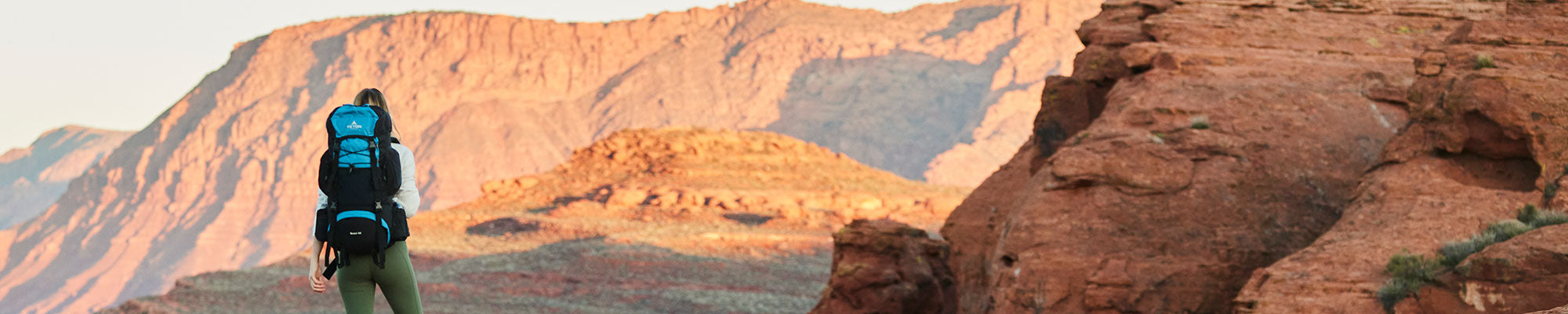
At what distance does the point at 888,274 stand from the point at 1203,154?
447cm

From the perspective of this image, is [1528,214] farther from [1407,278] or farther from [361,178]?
[361,178]

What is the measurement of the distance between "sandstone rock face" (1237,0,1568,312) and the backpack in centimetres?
551

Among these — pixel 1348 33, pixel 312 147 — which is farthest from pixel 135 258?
pixel 1348 33

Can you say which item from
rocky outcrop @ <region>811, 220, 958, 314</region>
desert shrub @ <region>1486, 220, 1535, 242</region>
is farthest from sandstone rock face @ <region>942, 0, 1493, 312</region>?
rocky outcrop @ <region>811, 220, 958, 314</region>

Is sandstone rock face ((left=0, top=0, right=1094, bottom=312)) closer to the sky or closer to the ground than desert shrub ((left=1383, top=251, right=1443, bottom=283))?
closer to the ground

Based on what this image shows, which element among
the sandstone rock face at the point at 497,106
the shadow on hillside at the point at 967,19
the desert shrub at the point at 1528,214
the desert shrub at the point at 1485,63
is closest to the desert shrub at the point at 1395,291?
the desert shrub at the point at 1528,214

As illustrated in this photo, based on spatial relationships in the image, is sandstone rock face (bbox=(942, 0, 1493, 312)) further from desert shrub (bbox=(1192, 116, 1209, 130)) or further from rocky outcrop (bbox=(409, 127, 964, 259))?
rocky outcrop (bbox=(409, 127, 964, 259))

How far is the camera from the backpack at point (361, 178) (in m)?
5.67

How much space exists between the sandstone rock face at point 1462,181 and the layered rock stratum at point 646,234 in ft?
20.3

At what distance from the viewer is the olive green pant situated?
229 inches

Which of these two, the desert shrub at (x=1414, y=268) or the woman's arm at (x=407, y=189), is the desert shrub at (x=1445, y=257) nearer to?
the desert shrub at (x=1414, y=268)

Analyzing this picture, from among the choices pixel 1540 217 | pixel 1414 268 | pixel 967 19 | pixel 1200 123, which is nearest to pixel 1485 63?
pixel 1540 217

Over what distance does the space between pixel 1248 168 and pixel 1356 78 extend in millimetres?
2411

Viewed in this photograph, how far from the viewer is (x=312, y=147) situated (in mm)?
127062
